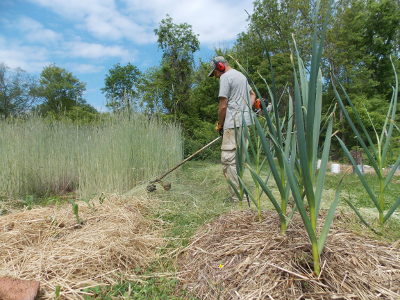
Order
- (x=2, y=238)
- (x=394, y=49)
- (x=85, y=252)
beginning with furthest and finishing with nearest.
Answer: (x=394, y=49)
(x=2, y=238)
(x=85, y=252)

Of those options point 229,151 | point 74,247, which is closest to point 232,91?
point 229,151

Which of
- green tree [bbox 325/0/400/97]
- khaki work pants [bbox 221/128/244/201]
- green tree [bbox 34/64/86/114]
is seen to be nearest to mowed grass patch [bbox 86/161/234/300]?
khaki work pants [bbox 221/128/244/201]

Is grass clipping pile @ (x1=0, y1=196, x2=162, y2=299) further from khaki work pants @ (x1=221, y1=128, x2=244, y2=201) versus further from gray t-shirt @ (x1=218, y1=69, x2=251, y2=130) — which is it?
gray t-shirt @ (x1=218, y1=69, x2=251, y2=130)

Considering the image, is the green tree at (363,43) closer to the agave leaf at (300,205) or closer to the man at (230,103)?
the man at (230,103)

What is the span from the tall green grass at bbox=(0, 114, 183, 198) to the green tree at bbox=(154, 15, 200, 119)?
279 inches

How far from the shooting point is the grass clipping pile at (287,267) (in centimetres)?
110

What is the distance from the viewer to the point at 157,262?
5.64 ft

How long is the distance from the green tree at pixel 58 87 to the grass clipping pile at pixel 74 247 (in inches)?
1234

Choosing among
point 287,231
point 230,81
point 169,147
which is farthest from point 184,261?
point 169,147

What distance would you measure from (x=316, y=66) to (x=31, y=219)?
2400mm

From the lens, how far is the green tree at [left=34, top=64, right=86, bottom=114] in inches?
1224

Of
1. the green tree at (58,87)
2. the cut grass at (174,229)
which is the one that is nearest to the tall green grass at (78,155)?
the cut grass at (174,229)

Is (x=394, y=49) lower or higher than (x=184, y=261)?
higher

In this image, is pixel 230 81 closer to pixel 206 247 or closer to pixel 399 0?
pixel 206 247
